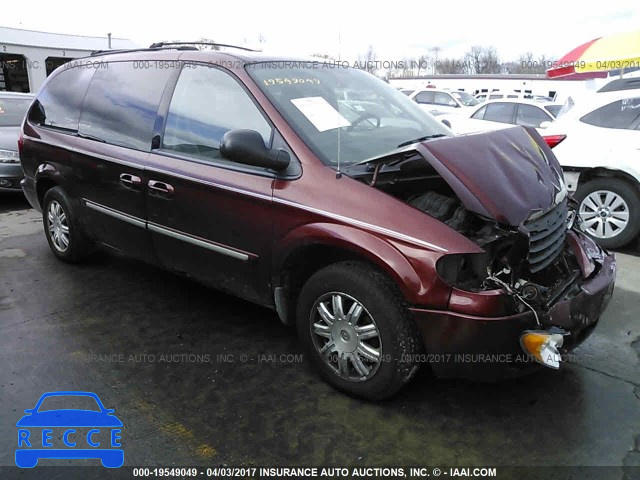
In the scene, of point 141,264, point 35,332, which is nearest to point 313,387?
point 35,332

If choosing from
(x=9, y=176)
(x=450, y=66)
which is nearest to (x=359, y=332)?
(x=9, y=176)

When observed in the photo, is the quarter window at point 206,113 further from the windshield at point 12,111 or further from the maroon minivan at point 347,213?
the windshield at point 12,111

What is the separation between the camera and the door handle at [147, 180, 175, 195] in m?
3.41

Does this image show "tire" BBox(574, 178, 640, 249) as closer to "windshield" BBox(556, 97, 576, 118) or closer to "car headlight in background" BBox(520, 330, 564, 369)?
"windshield" BBox(556, 97, 576, 118)

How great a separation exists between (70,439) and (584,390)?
8.99 ft

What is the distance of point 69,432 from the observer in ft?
8.64

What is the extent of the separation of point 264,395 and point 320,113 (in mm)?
1664

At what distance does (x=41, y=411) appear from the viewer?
278cm

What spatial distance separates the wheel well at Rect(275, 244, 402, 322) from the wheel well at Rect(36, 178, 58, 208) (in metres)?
2.84

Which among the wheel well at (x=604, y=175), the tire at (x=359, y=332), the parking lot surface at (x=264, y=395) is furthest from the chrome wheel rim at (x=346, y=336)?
the wheel well at (x=604, y=175)

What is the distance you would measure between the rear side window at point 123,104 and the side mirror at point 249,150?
43.2 inches

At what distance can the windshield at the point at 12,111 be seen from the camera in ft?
27.4

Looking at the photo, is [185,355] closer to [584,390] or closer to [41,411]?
[41,411]

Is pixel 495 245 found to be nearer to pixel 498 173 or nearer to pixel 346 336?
pixel 498 173
